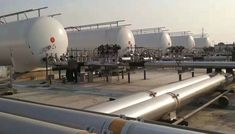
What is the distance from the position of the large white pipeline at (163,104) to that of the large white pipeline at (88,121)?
0.99 meters

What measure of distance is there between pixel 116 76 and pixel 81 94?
241 inches

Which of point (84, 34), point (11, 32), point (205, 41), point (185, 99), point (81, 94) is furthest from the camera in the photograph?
point (205, 41)

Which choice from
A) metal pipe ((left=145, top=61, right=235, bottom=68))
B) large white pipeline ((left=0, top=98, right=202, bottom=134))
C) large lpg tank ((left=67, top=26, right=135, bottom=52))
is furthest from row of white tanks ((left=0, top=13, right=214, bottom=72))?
large white pipeline ((left=0, top=98, right=202, bottom=134))

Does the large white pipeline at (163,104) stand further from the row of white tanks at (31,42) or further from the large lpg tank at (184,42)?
the large lpg tank at (184,42)

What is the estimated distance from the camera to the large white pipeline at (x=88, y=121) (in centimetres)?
255

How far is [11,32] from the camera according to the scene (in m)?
15.1

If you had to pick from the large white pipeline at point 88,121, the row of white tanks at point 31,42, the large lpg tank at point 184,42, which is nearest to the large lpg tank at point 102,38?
the row of white tanks at point 31,42

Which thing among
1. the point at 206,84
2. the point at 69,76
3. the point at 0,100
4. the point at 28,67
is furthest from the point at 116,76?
the point at 0,100

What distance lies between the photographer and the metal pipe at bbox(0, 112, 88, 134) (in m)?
2.23

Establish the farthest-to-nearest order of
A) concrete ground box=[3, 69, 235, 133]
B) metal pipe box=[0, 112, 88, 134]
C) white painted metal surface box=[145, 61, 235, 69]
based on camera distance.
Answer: white painted metal surface box=[145, 61, 235, 69]
concrete ground box=[3, 69, 235, 133]
metal pipe box=[0, 112, 88, 134]

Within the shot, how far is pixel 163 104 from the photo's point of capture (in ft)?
15.5

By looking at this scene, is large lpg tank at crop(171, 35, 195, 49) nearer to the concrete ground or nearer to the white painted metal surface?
the white painted metal surface

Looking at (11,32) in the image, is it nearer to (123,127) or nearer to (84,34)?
(84,34)

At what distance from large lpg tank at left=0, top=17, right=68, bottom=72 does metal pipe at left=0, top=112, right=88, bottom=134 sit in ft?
38.6
